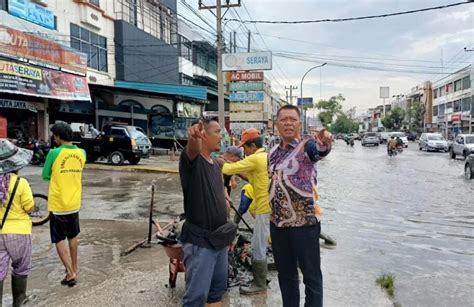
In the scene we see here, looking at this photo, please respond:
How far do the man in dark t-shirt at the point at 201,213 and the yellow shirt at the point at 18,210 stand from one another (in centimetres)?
158

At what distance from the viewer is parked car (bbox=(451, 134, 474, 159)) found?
2579cm

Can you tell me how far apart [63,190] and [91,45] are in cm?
2245

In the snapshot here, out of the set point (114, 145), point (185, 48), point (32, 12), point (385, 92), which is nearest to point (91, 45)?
point (32, 12)

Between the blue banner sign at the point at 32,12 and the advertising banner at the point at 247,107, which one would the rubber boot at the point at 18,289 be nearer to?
the advertising banner at the point at 247,107

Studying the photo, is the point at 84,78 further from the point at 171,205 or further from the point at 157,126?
the point at 171,205

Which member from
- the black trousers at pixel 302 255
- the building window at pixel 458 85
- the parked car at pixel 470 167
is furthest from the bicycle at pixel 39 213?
the building window at pixel 458 85

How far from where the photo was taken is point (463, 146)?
26.3 metres

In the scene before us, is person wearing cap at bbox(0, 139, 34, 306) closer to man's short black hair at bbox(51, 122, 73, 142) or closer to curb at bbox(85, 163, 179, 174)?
man's short black hair at bbox(51, 122, 73, 142)

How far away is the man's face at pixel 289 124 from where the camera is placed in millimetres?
3270

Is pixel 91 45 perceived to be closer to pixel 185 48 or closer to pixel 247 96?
pixel 247 96

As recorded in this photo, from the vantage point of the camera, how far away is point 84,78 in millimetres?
20906

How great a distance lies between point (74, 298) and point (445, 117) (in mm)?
73438

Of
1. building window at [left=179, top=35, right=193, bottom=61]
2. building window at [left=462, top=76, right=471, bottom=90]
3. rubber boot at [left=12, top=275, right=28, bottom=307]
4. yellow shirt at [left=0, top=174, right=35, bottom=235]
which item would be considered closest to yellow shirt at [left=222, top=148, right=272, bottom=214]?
yellow shirt at [left=0, top=174, right=35, bottom=235]

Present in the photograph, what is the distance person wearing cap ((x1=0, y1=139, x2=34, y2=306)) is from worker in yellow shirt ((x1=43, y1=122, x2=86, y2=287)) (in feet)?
2.46
